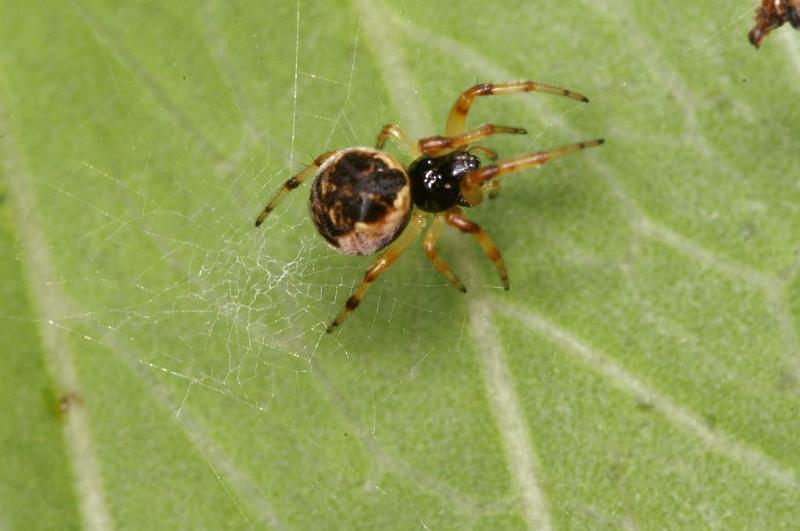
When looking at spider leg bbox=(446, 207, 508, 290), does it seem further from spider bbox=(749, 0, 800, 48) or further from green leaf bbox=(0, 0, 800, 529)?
spider bbox=(749, 0, 800, 48)

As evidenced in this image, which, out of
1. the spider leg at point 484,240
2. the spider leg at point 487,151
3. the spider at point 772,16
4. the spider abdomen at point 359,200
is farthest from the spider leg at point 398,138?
the spider at point 772,16

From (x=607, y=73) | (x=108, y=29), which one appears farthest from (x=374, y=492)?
(x=108, y=29)

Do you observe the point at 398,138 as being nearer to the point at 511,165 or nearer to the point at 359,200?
the point at 359,200

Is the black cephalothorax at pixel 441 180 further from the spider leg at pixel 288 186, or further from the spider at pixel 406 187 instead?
the spider leg at pixel 288 186

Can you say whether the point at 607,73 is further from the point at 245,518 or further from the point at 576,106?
the point at 245,518

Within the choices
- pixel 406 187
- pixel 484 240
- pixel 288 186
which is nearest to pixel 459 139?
pixel 406 187

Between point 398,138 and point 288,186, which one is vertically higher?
point 398,138

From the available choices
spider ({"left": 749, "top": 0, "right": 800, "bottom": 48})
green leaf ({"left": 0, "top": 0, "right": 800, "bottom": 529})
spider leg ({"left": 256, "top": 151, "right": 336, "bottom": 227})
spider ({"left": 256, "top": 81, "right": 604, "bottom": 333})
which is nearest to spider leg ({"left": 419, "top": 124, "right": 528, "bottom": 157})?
spider ({"left": 256, "top": 81, "right": 604, "bottom": 333})
